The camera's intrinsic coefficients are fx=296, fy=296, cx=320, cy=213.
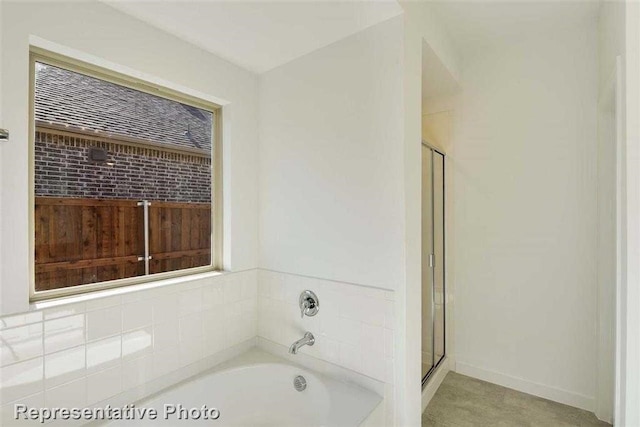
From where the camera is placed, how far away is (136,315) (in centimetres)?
158

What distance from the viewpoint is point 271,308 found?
2.16 meters

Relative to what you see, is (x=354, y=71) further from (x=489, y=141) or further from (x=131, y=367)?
(x=131, y=367)

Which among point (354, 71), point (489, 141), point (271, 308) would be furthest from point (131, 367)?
point (489, 141)

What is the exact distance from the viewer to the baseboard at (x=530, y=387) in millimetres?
2133

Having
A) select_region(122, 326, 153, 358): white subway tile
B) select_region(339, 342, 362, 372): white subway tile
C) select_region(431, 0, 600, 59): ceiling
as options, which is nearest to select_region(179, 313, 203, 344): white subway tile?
select_region(122, 326, 153, 358): white subway tile

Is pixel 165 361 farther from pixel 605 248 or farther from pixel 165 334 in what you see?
pixel 605 248

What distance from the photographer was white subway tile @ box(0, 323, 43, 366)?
1183 millimetres

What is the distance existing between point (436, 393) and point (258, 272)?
5.57ft

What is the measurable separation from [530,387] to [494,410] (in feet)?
1.47

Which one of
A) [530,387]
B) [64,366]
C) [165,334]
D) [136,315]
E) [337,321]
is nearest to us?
[64,366]

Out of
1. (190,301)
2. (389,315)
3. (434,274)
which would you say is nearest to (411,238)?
(389,315)

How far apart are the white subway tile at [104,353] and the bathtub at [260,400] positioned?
273 millimetres

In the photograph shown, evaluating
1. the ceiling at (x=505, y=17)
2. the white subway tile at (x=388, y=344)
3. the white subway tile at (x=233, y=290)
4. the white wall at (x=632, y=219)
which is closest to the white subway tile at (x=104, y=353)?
the white subway tile at (x=233, y=290)

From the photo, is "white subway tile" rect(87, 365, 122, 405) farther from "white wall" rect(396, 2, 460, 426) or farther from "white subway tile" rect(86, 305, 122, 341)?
"white wall" rect(396, 2, 460, 426)
